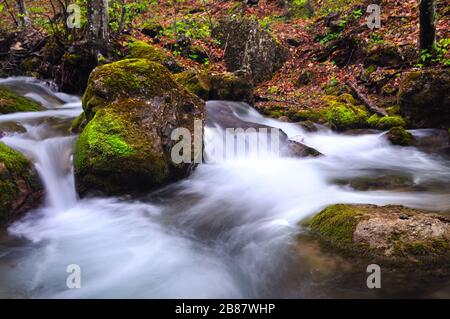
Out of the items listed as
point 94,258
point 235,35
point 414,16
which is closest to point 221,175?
point 94,258

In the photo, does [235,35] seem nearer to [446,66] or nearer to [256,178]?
[446,66]

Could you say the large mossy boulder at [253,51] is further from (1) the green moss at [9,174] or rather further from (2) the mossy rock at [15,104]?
(1) the green moss at [9,174]

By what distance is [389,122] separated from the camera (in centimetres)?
886

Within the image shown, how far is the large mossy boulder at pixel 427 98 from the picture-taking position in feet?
25.7

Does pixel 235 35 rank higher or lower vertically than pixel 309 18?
lower

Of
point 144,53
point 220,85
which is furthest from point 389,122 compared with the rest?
point 144,53

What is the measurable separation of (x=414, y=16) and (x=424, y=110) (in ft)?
17.2

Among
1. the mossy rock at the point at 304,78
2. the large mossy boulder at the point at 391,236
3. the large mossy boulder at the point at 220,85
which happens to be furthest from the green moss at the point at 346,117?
the large mossy boulder at the point at 391,236

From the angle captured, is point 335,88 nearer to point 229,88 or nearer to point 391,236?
point 229,88

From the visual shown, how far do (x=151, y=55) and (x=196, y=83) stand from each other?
2.48m

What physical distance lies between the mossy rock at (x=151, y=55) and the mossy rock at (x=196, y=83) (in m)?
1.68

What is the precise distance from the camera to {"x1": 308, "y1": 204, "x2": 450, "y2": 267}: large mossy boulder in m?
3.09
